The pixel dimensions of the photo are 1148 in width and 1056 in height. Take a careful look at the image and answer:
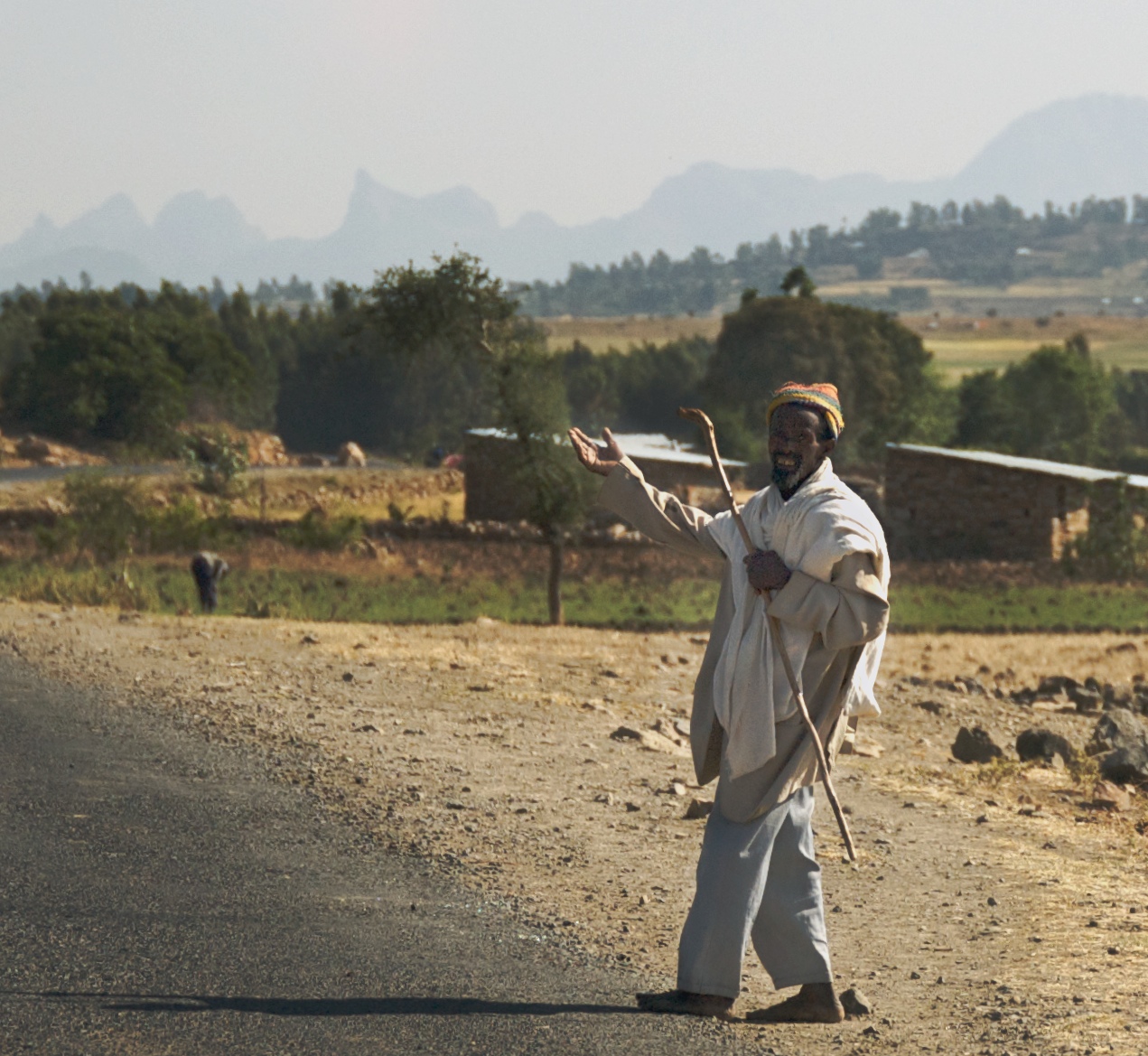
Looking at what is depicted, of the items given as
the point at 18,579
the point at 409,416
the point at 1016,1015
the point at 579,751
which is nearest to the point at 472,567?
the point at 18,579

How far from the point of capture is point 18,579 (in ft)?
74.4

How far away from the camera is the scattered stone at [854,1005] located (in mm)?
5254

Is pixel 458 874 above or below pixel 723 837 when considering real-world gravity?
below

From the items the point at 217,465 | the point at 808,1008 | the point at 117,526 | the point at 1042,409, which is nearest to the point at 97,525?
the point at 117,526

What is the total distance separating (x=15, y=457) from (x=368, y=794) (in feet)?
149

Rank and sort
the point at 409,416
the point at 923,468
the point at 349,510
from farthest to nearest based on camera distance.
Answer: the point at 409,416 → the point at 349,510 → the point at 923,468

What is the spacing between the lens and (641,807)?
8.79 m

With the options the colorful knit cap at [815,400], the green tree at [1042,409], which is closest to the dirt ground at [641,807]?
the colorful knit cap at [815,400]

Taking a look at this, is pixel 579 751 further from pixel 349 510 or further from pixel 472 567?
pixel 349 510

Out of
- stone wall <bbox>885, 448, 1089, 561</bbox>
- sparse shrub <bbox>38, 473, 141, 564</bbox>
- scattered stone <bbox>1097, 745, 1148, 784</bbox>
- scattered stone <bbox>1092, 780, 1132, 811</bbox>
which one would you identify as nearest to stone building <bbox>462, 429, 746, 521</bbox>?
stone wall <bbox>885, 448, 1089, 561</bbox>

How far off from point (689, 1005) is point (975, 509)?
30430 mm

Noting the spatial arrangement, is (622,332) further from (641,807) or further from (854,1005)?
(854,1005)

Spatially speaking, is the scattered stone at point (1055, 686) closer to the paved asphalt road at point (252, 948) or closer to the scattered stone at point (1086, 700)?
the scattered stone at point (1086, 700)

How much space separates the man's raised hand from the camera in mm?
5363
